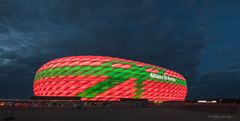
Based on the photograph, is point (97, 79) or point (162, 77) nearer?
point (97, 79)

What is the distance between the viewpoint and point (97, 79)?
189 feet

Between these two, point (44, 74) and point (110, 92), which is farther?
point (44, 74)

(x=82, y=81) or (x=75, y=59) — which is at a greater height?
(x=75, y=59)

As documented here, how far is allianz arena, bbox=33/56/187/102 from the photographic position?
57.5 metres

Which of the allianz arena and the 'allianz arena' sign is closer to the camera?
the allianz arena

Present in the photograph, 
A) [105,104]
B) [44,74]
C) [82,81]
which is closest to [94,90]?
[82,81]

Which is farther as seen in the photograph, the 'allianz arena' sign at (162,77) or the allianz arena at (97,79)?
the 'allianz arena' sign at (162,77)

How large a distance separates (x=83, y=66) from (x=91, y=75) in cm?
361

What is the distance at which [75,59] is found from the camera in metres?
60.8

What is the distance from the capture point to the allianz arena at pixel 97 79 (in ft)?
189

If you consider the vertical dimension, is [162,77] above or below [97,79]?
above

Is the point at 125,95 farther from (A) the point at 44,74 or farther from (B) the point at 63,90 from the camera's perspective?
(A) the point at 44,74

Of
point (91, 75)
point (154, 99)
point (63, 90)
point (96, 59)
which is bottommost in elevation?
point (154, 99)

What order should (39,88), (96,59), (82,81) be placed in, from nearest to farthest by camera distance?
(82,81), (96,59), (39,88)
